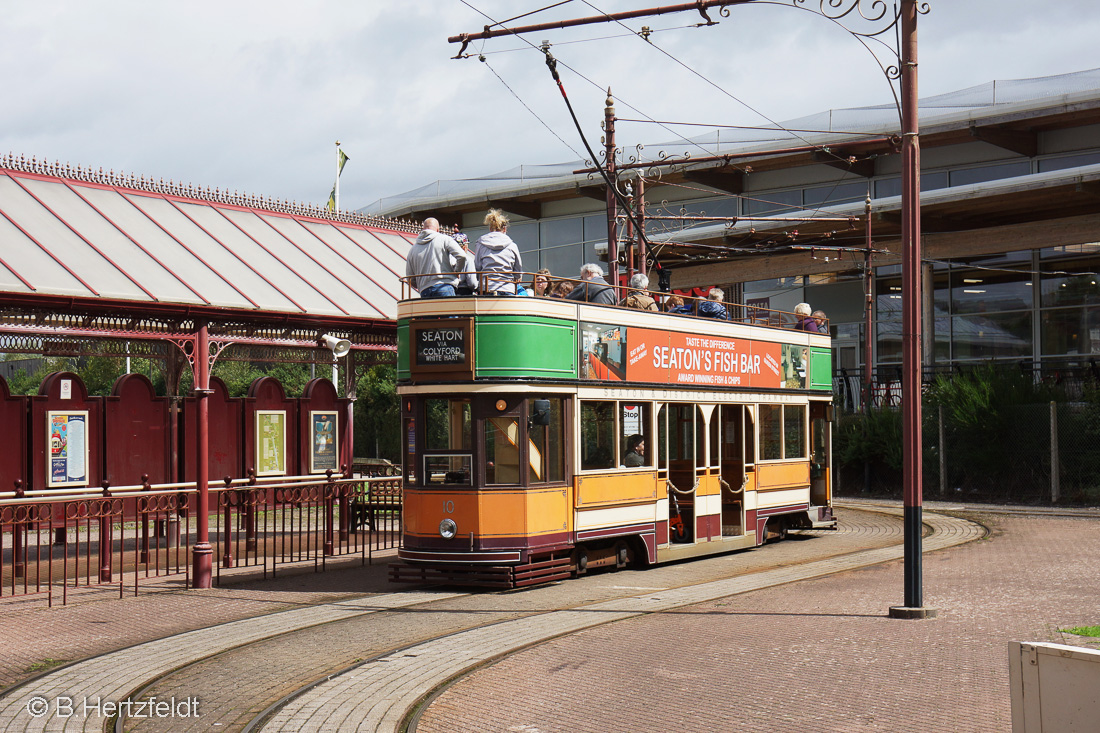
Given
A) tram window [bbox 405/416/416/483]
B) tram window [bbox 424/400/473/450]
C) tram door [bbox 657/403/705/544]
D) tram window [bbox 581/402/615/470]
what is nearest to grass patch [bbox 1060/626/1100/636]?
tram window [bbox 581/402/615/470]

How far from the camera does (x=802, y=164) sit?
39906 mm

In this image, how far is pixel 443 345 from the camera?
13898 mm

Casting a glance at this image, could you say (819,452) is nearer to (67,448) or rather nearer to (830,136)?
(67,448)

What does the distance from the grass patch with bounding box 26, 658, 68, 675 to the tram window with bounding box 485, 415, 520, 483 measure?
5.39 m

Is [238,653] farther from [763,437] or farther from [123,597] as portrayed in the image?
[763,437]

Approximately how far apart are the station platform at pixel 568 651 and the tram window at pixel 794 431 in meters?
3.92

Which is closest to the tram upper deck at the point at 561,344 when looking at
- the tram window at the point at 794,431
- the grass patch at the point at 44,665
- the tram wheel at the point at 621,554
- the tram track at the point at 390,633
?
the tram window at the point at 794,431

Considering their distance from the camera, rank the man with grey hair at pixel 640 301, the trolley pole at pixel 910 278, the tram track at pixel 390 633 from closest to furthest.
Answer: the tram track at pixel 390 633
the trolley pole at pixel 910 278
the man with grey hair at pixel 640 301

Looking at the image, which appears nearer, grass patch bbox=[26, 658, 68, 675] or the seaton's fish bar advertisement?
grass patch bbox=[26, 658, 68, 675]

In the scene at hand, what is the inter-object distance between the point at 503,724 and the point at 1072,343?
32103 mm

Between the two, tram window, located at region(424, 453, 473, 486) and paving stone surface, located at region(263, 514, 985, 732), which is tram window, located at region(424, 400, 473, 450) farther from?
paving stone surface, located at region(263, 514, 985, 732)

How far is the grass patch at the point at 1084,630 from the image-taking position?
31.6 ft

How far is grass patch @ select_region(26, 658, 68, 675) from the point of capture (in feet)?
31.0

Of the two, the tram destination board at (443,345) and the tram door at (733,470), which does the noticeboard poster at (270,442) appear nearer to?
the tram destination board at (443,345)
